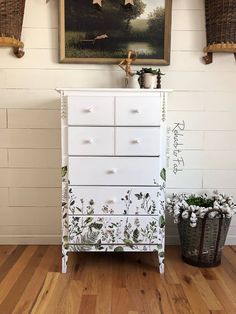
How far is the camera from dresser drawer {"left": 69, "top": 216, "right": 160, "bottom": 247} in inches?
80.9

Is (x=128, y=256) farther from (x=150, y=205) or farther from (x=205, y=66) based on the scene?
(x=205, y=66)

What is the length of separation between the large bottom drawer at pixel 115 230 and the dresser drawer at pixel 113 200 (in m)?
0.04

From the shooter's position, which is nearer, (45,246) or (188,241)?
(188,241)

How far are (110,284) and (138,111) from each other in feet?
3.25

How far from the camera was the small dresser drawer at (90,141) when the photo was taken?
6.53ft

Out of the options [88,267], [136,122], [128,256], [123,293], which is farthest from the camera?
[128,256]

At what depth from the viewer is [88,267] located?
220cm

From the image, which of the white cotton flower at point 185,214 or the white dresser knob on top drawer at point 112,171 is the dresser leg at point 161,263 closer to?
the white cotton flower at point 185,214

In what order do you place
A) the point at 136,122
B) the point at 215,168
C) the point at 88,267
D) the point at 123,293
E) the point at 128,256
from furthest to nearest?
1. the point at 215,168
2. the point at 128,256
3. the point at 88,267
4. the point at 136,122
5. the point at 123,293

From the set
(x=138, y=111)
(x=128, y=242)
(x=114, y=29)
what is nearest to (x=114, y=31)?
(x=114, y=29)

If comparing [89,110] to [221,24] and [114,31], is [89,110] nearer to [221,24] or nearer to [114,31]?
[114,31]

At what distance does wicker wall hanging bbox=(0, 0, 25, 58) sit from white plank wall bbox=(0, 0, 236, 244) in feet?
0.39

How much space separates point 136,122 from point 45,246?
3.85 feet

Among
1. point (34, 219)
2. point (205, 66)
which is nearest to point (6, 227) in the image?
point (34, 219)
